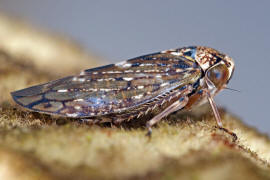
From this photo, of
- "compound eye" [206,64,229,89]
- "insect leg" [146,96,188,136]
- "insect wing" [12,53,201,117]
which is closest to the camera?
"insect leg" [146,96,188,136]

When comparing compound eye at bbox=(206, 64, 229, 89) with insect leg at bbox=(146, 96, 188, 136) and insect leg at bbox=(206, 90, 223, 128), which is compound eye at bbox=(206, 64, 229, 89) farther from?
insect leg at bbox=(146, 96, 188, 136)

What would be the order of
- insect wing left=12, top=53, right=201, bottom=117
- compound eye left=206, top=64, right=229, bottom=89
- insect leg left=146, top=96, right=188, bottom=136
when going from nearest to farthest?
insect leg left=146, top=96, right=188, bottom=136
insect wing left=12, top=53, right=201, bottom=117
compound eye left=206, top=64, right=229, bottom=89

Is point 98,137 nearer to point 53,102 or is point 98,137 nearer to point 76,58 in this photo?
point 53,102

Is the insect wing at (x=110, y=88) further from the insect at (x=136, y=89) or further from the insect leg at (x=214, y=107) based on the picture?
the insect leg at (x=214, y=107)

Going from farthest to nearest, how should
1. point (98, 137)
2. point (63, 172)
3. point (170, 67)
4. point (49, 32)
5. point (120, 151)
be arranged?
point (49, 32) < point (170, 67) < point (98, 137) < point (120, 151) < point (63, 172)

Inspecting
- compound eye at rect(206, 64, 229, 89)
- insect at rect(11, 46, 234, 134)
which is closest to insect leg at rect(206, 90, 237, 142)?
insect at rect(11, 46, 234, 134)

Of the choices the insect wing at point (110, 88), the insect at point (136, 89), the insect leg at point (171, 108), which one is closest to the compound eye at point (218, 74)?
the insect at point (136, 89)

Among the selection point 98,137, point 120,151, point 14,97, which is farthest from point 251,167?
point 14,97

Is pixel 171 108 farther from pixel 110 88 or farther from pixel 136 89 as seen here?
pixel 110 88
